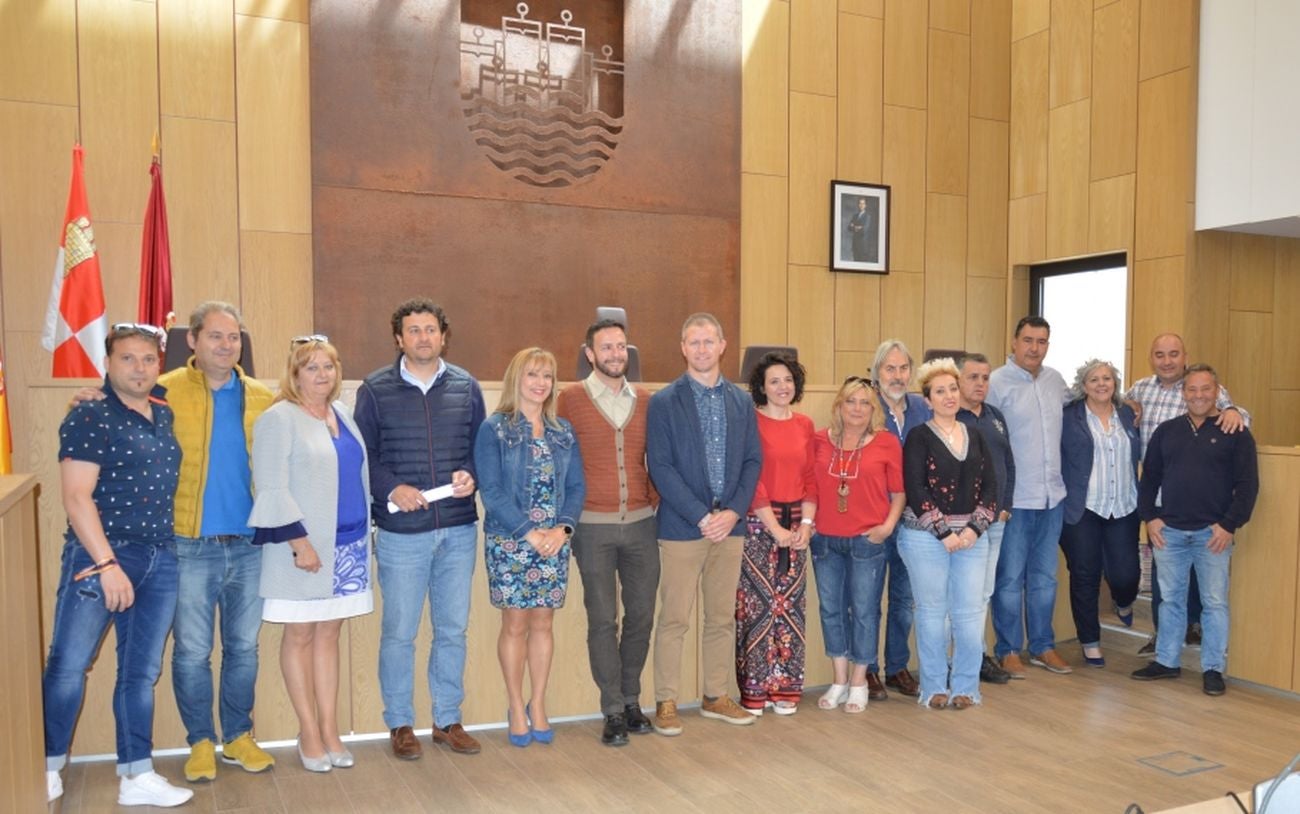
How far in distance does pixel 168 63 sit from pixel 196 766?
4137mm

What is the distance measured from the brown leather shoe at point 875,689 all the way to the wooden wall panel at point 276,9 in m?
4.96

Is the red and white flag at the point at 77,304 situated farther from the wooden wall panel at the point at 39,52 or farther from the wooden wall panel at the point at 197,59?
the wooden wall panel at the point at 197,59

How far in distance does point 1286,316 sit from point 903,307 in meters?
2.58

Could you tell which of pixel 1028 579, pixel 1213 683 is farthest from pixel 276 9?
pixel 1213 683

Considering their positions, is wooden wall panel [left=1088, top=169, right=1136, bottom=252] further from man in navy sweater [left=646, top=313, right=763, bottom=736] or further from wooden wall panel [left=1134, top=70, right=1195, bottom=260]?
man in navy sweater [left=646, top=313, right=763, bottom=736]

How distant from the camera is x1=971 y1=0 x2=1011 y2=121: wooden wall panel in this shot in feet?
26.1

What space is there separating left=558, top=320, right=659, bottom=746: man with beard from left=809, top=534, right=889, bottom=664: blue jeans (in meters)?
0.86

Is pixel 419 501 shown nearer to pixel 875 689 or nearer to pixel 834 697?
pixel 834 697

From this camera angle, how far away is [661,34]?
6.91 meters

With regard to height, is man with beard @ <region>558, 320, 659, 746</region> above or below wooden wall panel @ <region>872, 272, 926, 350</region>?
below

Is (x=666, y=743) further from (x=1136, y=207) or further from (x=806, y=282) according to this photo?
(x=1136, y=207)

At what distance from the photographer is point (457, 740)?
372cm

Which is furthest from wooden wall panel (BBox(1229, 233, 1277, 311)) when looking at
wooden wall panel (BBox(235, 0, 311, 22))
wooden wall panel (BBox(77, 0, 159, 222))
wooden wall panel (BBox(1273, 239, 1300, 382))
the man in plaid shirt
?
wooden wall panel (BBox(77, 0, 159, 222))

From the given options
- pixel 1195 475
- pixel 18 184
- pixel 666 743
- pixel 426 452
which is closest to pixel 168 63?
pixel 18 184
